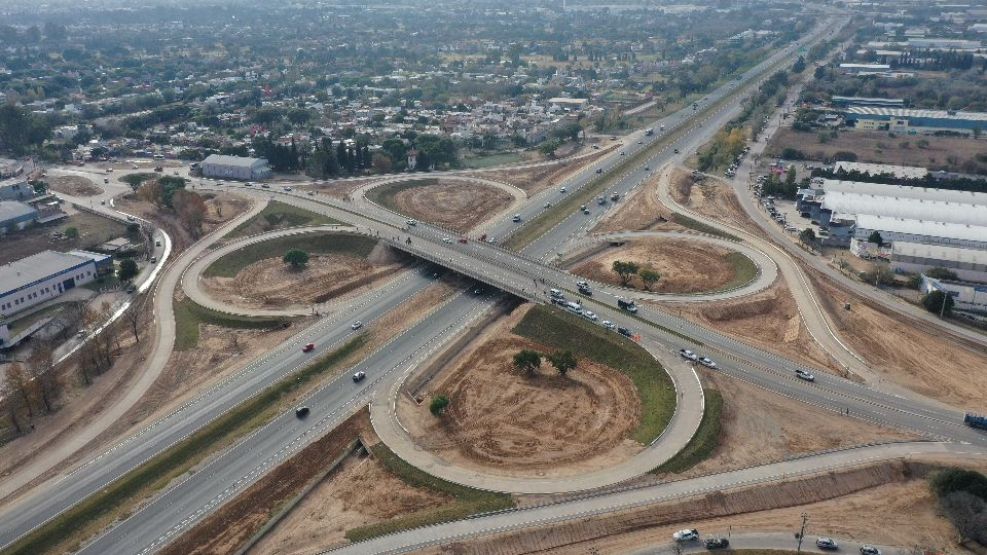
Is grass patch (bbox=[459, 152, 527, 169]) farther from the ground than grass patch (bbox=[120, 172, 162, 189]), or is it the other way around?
grass patch (bbox=[459, 152, 527, 169])

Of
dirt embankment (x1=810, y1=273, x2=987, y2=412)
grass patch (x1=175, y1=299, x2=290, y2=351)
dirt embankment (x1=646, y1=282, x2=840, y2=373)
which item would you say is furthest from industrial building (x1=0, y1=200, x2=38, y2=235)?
dirt embankment (x1=810, y1=273, x2=987, y2=412)

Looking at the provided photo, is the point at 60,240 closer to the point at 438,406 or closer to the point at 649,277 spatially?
the point at 438,406

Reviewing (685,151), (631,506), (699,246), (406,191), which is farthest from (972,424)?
(685,151)

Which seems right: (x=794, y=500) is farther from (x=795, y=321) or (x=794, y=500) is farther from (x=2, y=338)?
(x=2, y=338)

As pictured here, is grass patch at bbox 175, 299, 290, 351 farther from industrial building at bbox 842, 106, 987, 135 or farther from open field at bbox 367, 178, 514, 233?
industrial building at bbox 842, 106, 987, 135

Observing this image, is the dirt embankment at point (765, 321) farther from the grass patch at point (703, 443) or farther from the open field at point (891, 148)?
the open field at point (891, 148)

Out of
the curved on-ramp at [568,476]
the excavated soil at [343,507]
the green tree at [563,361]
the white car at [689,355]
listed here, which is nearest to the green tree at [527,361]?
the green tree at [563,361]

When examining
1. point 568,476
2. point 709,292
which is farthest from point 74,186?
point 568,476
